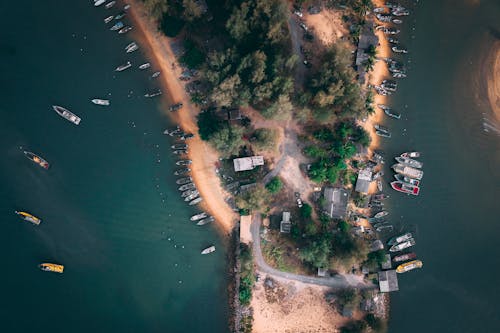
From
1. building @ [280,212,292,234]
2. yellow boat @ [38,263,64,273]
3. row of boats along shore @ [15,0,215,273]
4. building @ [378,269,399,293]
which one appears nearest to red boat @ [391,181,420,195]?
building @ [378,269,399,293]

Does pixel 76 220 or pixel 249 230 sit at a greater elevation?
pixel 76 220

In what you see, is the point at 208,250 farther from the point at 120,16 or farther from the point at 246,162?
the point at 120,16

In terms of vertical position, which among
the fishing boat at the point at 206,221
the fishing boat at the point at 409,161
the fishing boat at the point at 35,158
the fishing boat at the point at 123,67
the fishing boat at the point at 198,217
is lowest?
the fishing boat at the point at 206,221

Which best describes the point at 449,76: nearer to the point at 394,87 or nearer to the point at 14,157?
the point at 394,87

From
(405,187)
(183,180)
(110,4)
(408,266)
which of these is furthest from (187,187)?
(408,266)

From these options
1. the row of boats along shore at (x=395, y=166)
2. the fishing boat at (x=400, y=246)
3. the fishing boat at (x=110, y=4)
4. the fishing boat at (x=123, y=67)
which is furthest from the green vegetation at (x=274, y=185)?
the fishing boat at (x=110, y=4)

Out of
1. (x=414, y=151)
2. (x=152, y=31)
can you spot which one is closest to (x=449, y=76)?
(x=414, y=151)

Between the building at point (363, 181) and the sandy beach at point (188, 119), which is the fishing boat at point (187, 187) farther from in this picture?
the building at point (363, 181)
